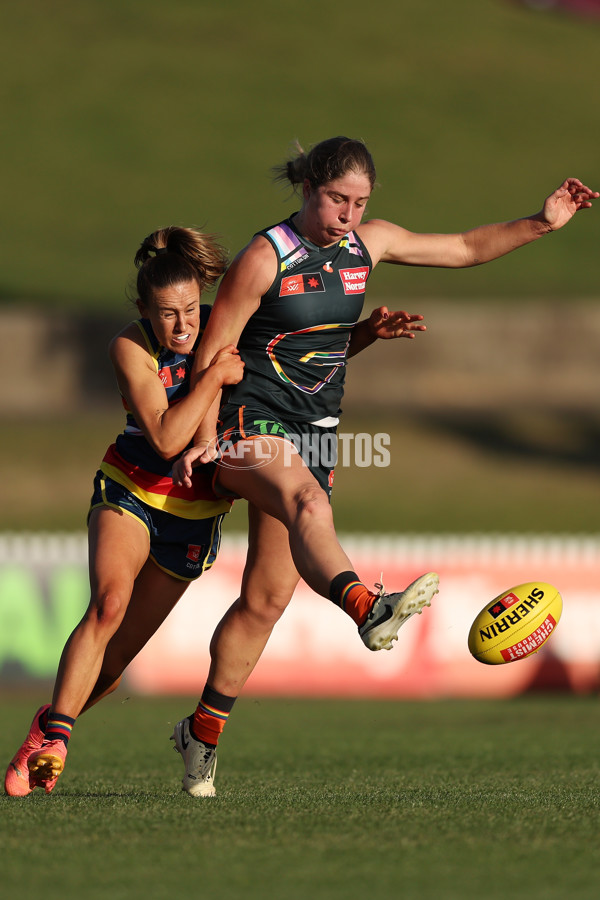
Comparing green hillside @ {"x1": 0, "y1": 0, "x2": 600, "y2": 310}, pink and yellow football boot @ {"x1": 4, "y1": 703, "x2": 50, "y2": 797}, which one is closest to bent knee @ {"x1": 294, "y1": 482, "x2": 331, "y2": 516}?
pink and yellow football boot @ {"x1": 4, "y1": 703, "x2": 50, "y2": 797}

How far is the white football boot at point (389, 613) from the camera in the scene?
454 cm

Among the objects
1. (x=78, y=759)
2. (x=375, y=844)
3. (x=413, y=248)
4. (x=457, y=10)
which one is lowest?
(x=78, y=759)

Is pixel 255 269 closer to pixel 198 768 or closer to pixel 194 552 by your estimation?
pixel 194 552

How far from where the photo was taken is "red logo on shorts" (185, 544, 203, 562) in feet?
18.2

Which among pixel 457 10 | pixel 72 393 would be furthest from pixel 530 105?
pixel 72 393

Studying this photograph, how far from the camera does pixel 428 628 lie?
1195 centimetres

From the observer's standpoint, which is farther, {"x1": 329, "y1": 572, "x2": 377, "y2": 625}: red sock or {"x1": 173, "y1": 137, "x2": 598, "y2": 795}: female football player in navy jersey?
{"x1": 173, "y1": 137, "x2": 598, "y2": 795}: female football player in navy jersey

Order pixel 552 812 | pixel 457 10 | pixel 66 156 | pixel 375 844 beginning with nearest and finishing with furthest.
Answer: pixel 375 844
pixel 552 812
pixel 66 156
pixel 457 10

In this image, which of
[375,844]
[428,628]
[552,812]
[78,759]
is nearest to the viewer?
[375,844]

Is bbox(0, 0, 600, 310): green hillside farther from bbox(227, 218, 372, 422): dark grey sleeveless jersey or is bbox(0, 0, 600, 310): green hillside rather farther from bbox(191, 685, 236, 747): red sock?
bbox(191, 685, 236, 747): red sock

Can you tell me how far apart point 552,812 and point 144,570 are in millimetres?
1849

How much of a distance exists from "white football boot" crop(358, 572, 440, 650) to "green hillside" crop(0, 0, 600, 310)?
28183 millimetres

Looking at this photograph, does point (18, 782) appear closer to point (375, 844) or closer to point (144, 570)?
point (144, 570)

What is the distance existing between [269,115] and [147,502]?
132ft
